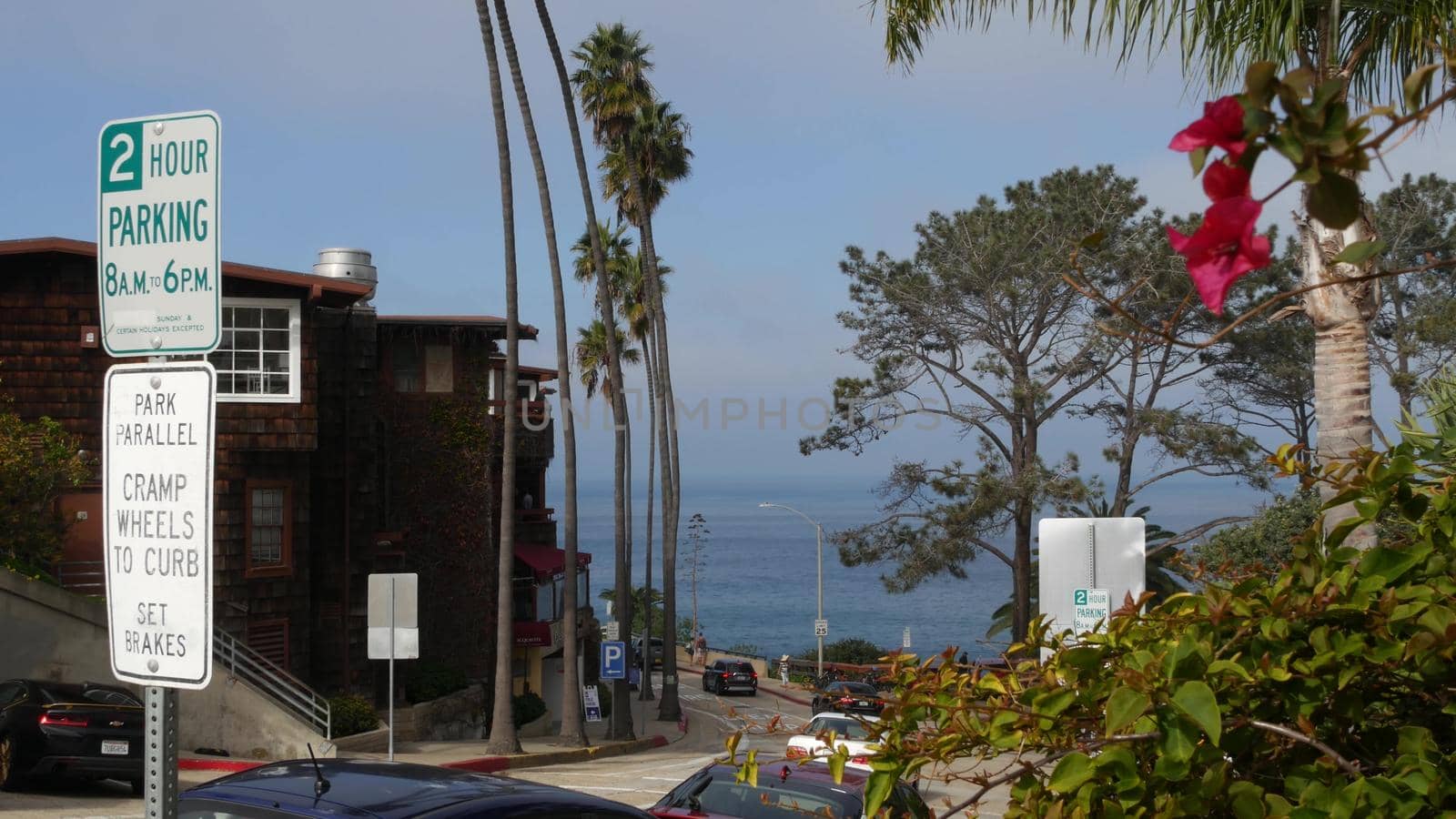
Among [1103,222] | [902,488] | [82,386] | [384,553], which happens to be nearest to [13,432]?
[82,386]

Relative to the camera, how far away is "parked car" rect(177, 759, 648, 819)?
213 inches

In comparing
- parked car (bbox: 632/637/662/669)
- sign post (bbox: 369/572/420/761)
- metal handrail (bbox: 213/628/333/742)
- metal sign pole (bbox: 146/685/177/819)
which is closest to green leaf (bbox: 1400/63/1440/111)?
metal sign pole (bbox: 146/685/177/819)

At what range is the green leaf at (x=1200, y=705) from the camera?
2.67 meters

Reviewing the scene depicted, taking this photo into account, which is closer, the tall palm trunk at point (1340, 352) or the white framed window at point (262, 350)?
the tall palm trunk at point (1340, 352)

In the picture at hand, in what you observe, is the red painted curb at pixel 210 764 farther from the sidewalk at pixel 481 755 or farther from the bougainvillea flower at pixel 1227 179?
the bougainvillea flower at pixel 1227 179

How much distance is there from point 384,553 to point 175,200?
98.9 ft

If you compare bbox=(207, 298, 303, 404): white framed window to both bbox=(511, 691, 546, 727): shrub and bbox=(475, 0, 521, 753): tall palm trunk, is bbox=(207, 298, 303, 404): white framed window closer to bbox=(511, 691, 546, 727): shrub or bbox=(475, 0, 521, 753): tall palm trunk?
bbox=(475, 0, 521, 753): tall palm trunk

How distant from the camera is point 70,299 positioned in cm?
2800

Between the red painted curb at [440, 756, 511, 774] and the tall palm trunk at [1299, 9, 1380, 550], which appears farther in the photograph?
the red painted curb at [440, 756, 511, 774]

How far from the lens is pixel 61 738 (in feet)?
55.3

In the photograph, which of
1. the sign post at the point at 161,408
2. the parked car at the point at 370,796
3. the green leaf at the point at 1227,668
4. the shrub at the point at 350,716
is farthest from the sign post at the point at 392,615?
the green leaf at the point at 1227,668

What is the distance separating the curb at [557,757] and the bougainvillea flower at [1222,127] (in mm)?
22692

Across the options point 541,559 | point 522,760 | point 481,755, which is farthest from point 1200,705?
point 541,559

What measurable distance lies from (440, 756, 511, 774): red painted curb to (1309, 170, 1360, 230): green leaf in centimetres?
2565
